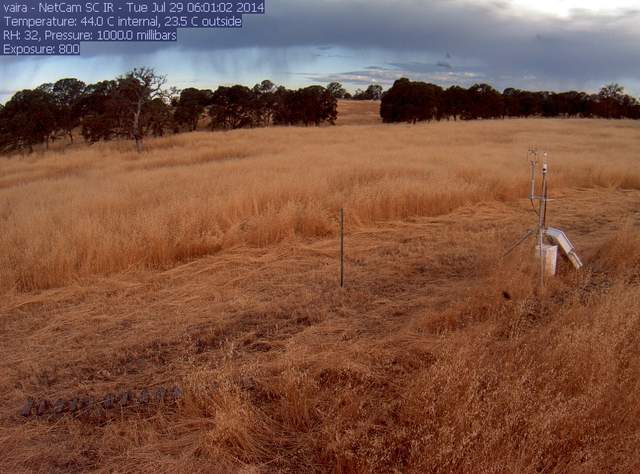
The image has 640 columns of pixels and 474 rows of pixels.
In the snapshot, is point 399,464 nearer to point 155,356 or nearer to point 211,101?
point 155,356

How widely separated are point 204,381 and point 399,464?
143 centimetres

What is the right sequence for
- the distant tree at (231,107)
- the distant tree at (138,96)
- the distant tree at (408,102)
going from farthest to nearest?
1. the distant tree at (408,102)
2. the distant tree at (231,107)
3. the distant tree at (138,96)

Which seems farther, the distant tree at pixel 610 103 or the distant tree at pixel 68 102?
the distant tree at pixel 610 103

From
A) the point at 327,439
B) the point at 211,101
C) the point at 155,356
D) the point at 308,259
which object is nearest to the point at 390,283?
the point at 308,259

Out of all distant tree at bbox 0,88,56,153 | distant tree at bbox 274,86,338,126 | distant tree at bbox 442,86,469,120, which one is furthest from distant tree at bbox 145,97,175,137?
distant tree at bbox 442,86,469,120

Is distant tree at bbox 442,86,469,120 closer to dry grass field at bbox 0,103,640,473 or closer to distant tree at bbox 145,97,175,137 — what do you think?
distant tree at bbox 145,97,175,137

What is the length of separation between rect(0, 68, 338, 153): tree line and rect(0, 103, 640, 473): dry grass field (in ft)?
53.8

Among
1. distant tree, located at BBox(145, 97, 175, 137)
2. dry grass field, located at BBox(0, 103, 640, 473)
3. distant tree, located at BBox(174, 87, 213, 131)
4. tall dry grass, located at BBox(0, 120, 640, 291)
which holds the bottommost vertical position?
dry grass field, located at BBox(0, 103, 640, 473)

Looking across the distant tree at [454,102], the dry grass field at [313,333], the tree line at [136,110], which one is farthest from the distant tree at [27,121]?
the distant tree at [454,102]

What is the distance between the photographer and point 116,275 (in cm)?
626

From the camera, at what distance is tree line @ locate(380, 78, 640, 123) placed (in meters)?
45.8

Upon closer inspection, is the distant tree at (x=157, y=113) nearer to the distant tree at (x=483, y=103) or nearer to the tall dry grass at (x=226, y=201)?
the tall dry grass at (x=226, y=201)

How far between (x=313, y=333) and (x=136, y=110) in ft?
77.9

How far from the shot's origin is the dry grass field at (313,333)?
2961 millimetres
